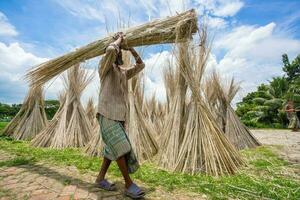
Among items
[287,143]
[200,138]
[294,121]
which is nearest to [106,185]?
[200,138]

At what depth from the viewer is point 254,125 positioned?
18.6m

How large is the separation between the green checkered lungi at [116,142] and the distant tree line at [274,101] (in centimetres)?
1616

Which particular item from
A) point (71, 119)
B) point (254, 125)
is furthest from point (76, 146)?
point (254, 125)

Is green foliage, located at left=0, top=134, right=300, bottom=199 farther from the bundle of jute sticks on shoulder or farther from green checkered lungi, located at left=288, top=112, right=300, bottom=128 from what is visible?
green checkered lungi, located at left=288, top=112, right=300, bottom=128

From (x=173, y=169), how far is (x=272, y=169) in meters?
1.25

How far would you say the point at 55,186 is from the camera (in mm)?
2932

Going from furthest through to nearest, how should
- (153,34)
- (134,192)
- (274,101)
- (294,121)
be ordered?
(274,101), (294,121), (153,34), (134,192)

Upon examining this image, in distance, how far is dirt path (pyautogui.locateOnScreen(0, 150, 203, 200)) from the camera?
262 cm

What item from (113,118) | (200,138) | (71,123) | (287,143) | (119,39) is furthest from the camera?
(287,143)

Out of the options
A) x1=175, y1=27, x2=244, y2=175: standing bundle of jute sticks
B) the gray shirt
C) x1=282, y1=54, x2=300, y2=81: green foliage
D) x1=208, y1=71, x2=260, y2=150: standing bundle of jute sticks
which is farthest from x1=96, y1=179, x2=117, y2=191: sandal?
x1=282, y1=54, x2=300, y2=81: green foliage

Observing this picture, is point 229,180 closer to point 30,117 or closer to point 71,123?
point 71,123

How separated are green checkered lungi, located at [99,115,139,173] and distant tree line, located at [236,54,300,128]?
16.2 metres

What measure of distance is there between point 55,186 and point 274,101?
1836cm

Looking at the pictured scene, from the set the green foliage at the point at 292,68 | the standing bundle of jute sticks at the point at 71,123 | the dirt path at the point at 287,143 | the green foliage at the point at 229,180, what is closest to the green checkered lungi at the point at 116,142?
the green foliage at the point at 229,180
